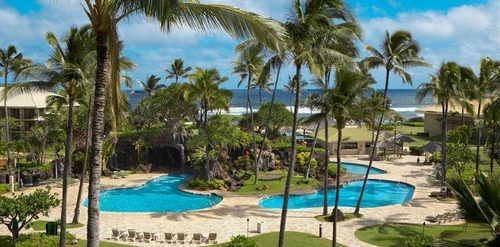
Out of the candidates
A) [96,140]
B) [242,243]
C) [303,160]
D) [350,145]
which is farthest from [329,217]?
[350,145]

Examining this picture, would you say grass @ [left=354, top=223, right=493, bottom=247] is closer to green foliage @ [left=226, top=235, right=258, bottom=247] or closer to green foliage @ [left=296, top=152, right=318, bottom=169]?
green foliage @ [left=226, top=235, right=258, bottom=247]

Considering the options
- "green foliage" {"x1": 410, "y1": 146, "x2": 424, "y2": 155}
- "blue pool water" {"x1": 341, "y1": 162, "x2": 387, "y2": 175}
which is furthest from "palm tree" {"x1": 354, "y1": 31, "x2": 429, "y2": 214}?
"green foliage" {"x1": 410, "y1": 146, "x2": 424, "y2": 155}

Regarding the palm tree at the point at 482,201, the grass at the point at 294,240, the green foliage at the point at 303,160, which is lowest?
the grass at the point at 294,240

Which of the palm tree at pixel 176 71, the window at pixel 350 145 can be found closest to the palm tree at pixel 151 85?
the palm tree at pixel 176 71

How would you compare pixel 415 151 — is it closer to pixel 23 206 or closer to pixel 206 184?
pixel 206 184

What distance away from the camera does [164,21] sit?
8.45m

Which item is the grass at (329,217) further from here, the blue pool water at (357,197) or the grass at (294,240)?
the blue pool water at (357,197)

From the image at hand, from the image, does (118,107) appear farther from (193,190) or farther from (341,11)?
(193,190)

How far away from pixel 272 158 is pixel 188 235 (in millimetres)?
21379

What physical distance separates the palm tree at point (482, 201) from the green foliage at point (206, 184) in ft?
91.4

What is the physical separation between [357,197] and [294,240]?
14160 millimetres

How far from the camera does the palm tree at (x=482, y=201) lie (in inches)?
275

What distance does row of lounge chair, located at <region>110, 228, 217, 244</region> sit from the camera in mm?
20750

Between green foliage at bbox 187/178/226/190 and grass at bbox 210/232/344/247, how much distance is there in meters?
12.9
